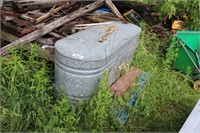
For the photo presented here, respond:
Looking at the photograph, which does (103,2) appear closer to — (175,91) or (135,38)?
(135,38)

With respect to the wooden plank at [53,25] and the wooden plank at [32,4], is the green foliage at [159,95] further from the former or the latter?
the wooden plank at [32,4]

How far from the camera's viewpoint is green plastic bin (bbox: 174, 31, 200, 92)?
4668 mm

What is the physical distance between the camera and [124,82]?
366 cm

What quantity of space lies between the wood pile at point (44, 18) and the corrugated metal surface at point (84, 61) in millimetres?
625

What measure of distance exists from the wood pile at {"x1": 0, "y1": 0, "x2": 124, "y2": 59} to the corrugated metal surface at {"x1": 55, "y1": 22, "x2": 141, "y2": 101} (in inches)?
24.6

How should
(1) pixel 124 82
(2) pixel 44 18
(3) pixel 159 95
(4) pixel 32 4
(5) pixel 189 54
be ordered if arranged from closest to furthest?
(1) pixel 124 82 < (3) pixel 159 95 < (2) pixel 44 18 < (4) pixel 32 4 < (5) pixel 189 54

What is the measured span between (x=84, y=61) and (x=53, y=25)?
1.34 meters

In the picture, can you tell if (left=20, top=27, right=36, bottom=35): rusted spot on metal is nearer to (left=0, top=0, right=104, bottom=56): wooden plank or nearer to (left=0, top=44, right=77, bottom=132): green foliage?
(left=0, top=0, right=104, bottom=56): wooden plank

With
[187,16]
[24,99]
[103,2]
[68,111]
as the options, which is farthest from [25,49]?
[187,16]

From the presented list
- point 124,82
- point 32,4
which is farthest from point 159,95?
point 32,4

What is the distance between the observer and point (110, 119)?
3.33 meters

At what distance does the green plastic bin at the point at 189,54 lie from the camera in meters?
4.67

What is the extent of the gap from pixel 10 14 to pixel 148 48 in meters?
2.45

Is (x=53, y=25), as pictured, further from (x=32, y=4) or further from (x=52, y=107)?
(x=52, y=107)
